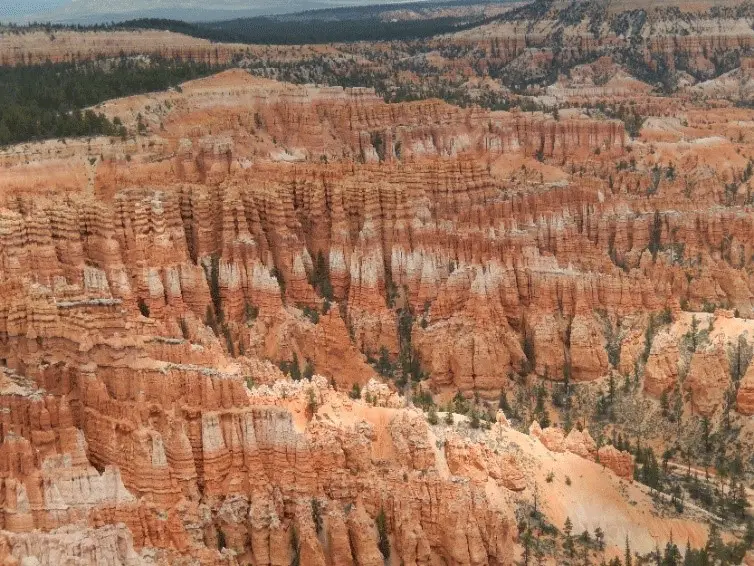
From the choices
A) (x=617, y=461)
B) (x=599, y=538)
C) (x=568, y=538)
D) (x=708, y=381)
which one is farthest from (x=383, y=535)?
(x=708, y=381)

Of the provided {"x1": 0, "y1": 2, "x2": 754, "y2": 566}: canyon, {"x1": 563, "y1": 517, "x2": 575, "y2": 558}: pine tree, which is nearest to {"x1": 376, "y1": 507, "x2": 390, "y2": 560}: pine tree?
{"x1": 0, "y1": 2, "x2": 754, "y2": 566}: canyon

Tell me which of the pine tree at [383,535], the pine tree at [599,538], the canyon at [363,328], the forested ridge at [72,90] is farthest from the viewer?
the forested ridge at [72,90]

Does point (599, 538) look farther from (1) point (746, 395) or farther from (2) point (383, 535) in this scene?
(1) point (746, 395)

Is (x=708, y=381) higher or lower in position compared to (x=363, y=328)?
higher

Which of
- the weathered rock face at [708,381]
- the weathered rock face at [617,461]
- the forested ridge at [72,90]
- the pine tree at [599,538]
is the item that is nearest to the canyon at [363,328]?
the weathered rock face at [708,381]

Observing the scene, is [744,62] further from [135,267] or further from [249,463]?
[249,463]

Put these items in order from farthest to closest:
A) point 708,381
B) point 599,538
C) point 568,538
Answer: point 708,381 → point 599,538 → point 568,538

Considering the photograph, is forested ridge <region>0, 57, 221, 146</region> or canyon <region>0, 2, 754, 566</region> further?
forested ridge <region>0, 57, 221, 146</region>

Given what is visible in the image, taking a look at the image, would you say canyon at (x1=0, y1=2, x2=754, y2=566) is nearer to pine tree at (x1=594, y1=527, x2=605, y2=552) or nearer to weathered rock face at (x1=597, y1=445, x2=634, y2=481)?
pine tree at (x1=594, y1=527, x2=605, y2=552)

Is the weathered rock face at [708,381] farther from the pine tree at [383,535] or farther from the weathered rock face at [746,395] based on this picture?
the pine tree at [383,535]

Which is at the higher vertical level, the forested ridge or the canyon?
the forested ridge
